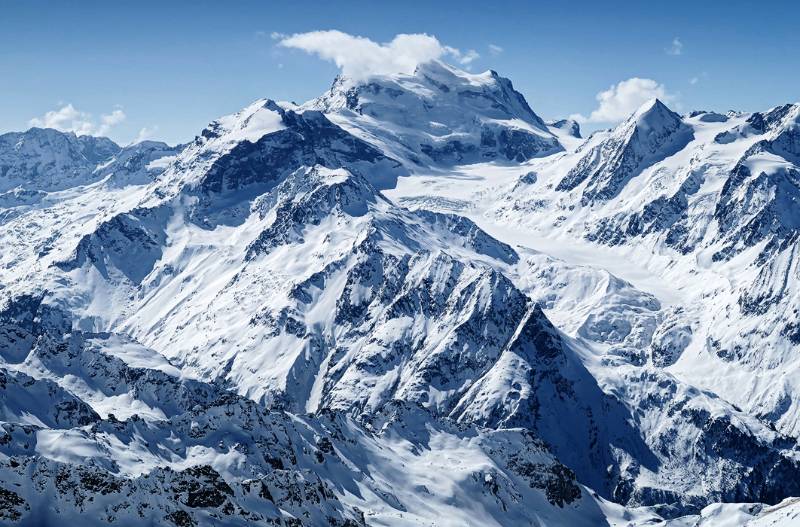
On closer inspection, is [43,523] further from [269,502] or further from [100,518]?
[269,502]

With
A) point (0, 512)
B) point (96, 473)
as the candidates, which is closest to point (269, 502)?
point (96, 473)

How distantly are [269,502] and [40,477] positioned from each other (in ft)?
152

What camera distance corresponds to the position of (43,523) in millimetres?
159250

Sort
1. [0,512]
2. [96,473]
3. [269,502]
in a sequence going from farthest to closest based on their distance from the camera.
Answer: [269,502] → [96,473] → [0,512]

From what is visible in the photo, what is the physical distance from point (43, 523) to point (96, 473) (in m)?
14.5

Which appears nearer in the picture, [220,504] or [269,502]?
[220,504]

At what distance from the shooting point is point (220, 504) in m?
181

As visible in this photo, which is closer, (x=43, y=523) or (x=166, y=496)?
(x=43, y=523)

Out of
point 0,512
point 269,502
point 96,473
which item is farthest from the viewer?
point 269,502

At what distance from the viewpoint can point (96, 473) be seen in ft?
565

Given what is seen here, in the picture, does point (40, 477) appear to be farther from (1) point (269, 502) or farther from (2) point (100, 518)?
(1) point (269, 502)

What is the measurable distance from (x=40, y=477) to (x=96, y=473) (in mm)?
9258

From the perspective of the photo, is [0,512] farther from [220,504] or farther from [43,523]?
[220,504]

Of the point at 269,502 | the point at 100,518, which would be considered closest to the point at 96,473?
the point at 100,518
